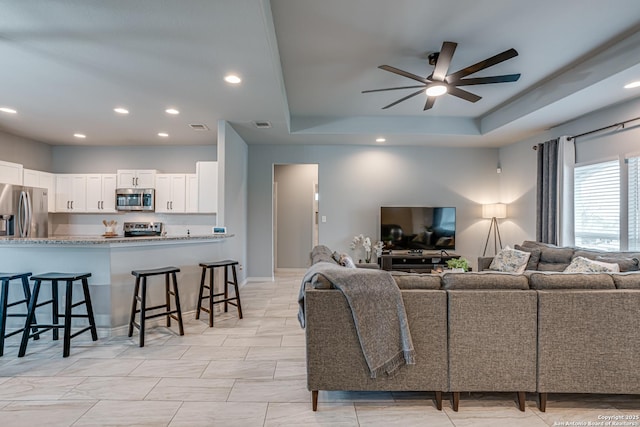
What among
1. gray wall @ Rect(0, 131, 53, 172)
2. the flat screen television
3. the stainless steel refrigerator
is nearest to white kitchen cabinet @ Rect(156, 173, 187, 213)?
the stainless steel refrigerator

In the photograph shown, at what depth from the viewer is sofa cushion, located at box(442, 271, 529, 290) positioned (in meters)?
2.06

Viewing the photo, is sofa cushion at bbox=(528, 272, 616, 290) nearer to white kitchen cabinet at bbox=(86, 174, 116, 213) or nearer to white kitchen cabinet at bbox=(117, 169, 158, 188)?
white kitchen cabinet at bbox=(117, 169, 158, 188)

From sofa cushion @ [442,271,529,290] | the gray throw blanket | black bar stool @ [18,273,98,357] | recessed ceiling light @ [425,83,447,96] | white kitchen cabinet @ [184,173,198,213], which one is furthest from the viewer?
white kitchen cabinet @ [184,173,198,213]

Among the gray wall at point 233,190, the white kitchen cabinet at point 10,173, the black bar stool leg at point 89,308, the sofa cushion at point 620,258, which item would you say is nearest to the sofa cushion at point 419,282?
the sofa cushion at point 620,258

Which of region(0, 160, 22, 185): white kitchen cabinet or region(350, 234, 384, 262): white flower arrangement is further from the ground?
region(0, 160, 22, 185): white kitchen cabinet

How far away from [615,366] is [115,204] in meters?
6.95

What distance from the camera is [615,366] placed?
77.9 inches

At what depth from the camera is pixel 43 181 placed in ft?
18.4

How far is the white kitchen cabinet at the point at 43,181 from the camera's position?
5.25 m

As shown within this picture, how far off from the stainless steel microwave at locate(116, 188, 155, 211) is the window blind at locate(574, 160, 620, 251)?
6880 mm

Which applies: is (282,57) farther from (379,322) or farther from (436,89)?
(379,322)

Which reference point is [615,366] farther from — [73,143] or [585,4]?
[73,143]

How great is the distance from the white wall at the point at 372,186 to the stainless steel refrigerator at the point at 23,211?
3.42m

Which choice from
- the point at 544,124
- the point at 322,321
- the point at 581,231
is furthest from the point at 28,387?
the point at 544,124
